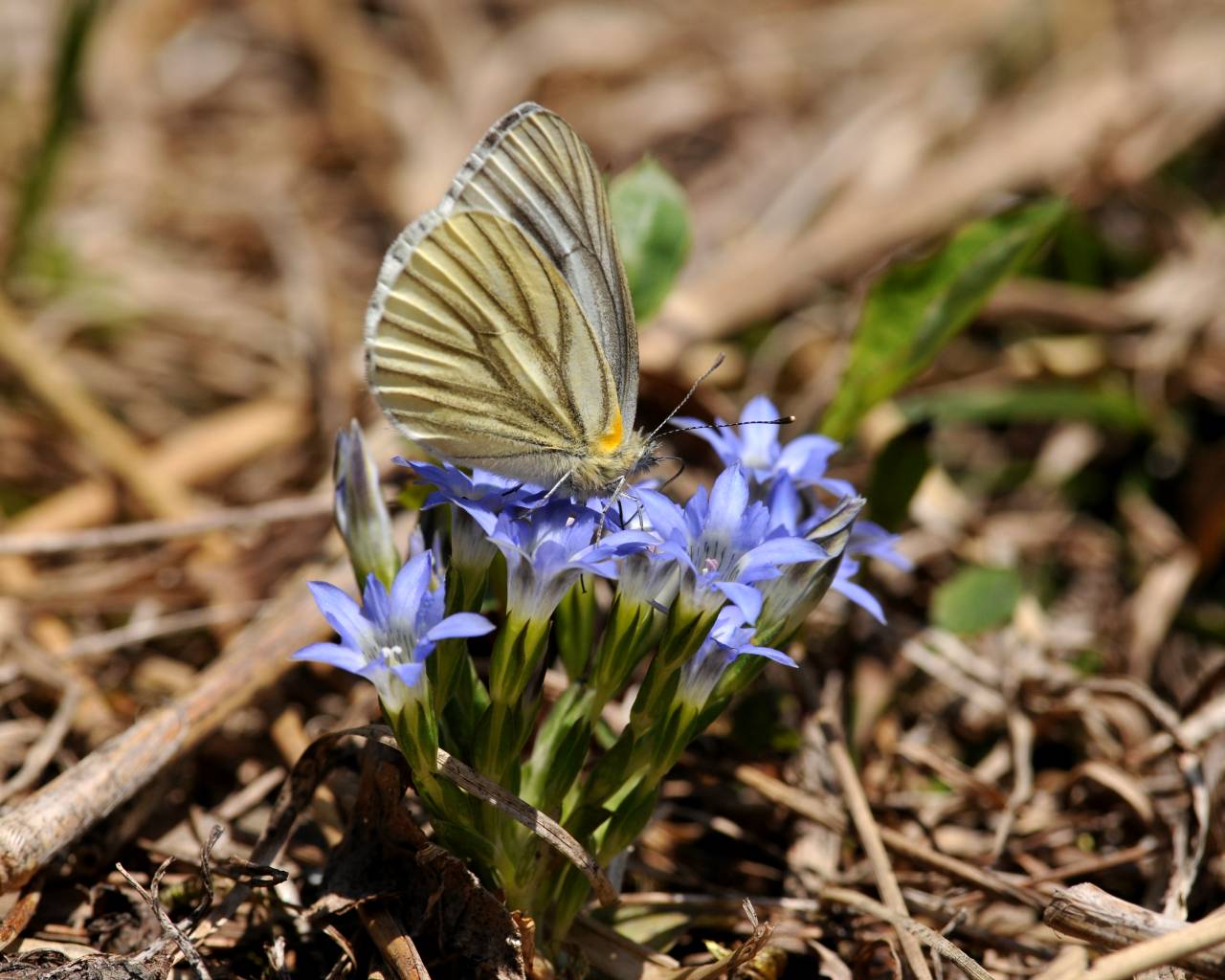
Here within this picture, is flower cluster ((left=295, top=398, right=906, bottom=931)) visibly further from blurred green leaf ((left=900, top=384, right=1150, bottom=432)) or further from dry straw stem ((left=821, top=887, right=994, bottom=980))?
blurred green leaf ((left=900, top=384, right=1150, bottom=432))

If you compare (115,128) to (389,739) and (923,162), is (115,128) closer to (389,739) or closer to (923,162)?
(923,162)

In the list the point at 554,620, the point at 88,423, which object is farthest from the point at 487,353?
the point at 88,423

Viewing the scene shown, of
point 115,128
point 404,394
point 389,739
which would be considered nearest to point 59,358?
point 115,128

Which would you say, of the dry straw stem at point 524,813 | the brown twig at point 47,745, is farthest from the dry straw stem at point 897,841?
the brown twig at point 47,745

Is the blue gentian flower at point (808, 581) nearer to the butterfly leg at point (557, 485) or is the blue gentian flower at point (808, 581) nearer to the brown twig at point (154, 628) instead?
the butterfly leg at point (557, 485)

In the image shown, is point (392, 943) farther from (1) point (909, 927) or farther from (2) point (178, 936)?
(1) point (909, 927)
